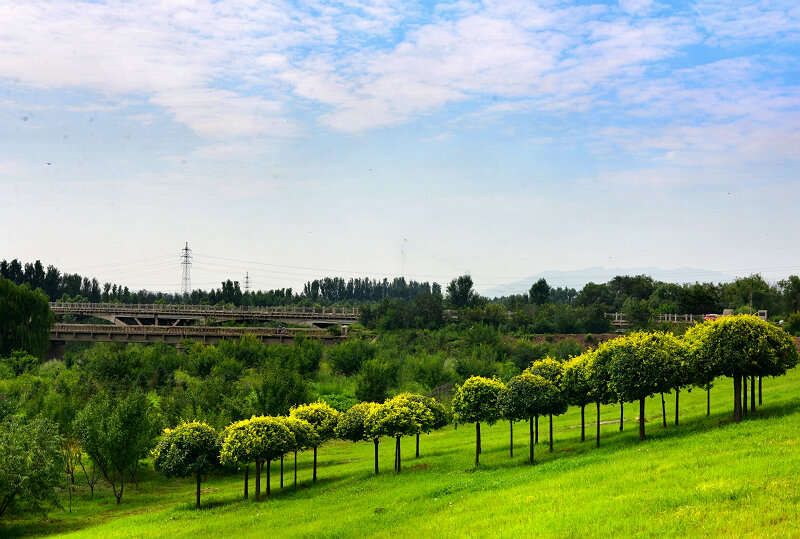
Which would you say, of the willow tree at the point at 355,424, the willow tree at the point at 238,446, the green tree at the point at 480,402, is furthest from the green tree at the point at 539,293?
the willow tree at the point at 238,446

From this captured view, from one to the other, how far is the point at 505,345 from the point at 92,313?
335 feet

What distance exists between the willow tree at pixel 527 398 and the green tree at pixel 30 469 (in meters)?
28.6

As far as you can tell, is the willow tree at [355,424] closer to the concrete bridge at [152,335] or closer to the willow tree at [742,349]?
the willow tree at [742,349]

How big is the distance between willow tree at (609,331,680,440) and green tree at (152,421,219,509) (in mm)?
25524

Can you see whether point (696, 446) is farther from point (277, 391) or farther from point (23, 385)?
point (23, 385)

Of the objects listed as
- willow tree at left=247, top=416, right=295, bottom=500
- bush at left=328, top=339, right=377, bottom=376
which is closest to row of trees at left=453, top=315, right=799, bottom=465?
willow tree at left=247, top=416, right=295, bottom=500

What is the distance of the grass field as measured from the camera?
23.1 m

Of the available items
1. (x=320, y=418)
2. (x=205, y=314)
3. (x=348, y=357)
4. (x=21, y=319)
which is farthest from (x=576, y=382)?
(x=205, y=314)

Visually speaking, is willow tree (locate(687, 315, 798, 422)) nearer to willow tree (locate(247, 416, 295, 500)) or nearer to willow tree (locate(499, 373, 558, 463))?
willow tree (locate(499, 373, 558, 463))

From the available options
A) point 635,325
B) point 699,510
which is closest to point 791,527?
point 699,510

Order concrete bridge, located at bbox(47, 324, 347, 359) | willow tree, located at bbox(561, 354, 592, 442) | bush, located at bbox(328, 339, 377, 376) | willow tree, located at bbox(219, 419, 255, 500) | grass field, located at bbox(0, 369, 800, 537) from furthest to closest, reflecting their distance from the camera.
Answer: concrete bridge, located at bbox(47, 324, 347, 359), bush, located at bbox(328, 339, 377, 376), willow tree, located at bbox(561, 354, 592, 442), willow tree, located at bbox(219, 419, 255, 500), grass field, located at bbox(0, 369, 800, 537)

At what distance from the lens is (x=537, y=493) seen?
95.9ft

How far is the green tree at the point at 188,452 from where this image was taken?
1606 inches

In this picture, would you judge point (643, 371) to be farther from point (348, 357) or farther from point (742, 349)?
point (348, 357)
